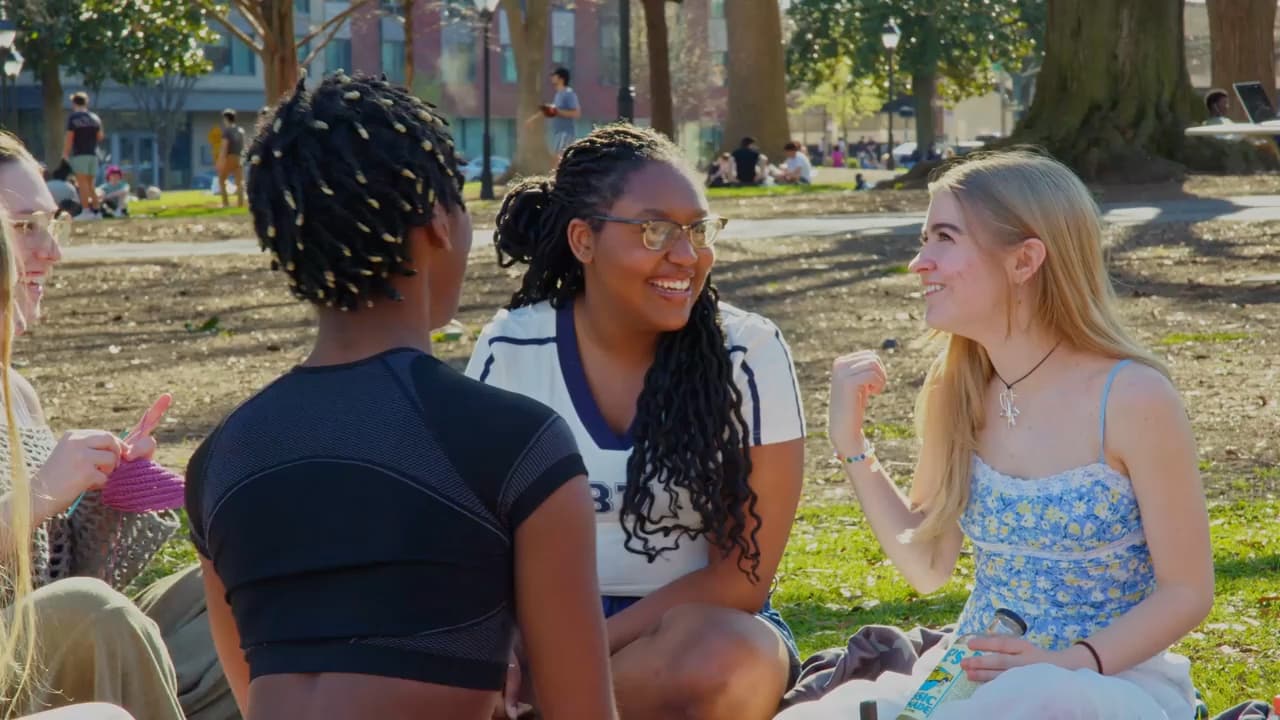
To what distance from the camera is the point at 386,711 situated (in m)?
2.20

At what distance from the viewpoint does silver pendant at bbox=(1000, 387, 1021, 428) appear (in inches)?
139

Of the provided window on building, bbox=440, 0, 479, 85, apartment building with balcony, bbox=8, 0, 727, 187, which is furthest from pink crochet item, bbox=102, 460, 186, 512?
window on building, bbox=440, 0, 479, 85

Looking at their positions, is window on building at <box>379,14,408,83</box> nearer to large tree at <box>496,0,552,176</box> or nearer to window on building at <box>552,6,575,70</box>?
window on building at <box>552,6,575,70</box>

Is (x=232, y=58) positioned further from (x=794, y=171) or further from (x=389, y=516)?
(x=389, y=516)

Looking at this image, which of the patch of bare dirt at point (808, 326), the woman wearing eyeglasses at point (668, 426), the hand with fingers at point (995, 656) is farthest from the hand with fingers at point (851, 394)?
the patch of bare dirt at point (808, 326)

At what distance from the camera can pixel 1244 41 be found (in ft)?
103

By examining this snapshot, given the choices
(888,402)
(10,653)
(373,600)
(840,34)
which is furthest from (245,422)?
(840,34)

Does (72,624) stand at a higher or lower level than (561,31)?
lower

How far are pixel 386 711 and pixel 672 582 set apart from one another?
1.61 meters

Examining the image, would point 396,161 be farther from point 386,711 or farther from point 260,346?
point 260,346

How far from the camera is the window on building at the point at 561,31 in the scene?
75125mm

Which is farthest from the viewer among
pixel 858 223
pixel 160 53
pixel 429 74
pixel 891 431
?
pixel 429 74

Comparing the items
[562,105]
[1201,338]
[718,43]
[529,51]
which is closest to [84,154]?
[562,105]

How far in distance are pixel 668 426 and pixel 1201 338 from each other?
7.90m
